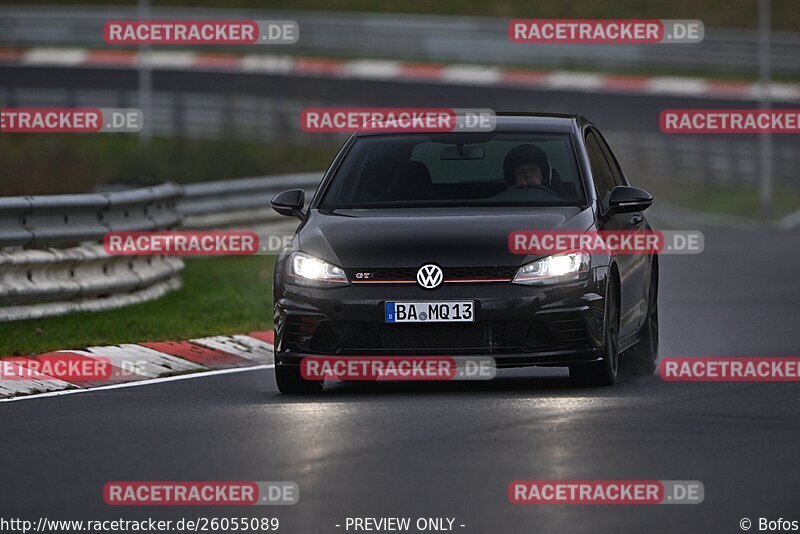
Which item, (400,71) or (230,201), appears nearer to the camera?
(230,201)

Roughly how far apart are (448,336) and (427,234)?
587 millimetres

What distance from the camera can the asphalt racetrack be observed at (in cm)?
766

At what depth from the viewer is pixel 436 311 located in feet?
36.5

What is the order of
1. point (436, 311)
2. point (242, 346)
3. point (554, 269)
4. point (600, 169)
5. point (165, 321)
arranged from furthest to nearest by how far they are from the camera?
point (165, 321)
point (242, 346)
point (600, 169)
point (554, 269)
point (436, 311)

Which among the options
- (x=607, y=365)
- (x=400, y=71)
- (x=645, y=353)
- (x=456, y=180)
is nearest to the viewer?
(x=607, y=365)

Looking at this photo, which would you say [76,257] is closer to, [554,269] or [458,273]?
[458,273]

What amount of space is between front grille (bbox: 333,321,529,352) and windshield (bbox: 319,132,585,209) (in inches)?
40.8

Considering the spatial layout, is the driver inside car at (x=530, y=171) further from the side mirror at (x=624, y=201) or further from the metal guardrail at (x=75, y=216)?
the metal guardrail at (x=75, y=216)

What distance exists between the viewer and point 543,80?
56.7 m

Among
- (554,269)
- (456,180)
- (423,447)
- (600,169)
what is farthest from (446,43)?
(423,447)

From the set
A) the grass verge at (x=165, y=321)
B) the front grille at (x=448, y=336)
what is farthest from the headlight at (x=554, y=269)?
the grass verge at (x=165, y=321)

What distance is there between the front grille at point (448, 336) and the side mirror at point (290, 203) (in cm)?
135

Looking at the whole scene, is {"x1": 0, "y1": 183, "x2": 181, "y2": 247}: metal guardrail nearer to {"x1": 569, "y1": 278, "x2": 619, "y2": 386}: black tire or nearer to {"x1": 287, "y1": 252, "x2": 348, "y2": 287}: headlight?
{"x1": 287, "y1": 252, "x2": 348, "y2": 287}: headlight

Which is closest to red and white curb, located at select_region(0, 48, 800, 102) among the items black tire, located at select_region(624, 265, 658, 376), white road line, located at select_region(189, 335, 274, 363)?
white road line, located at select_region(189, 335, 274, 363)
